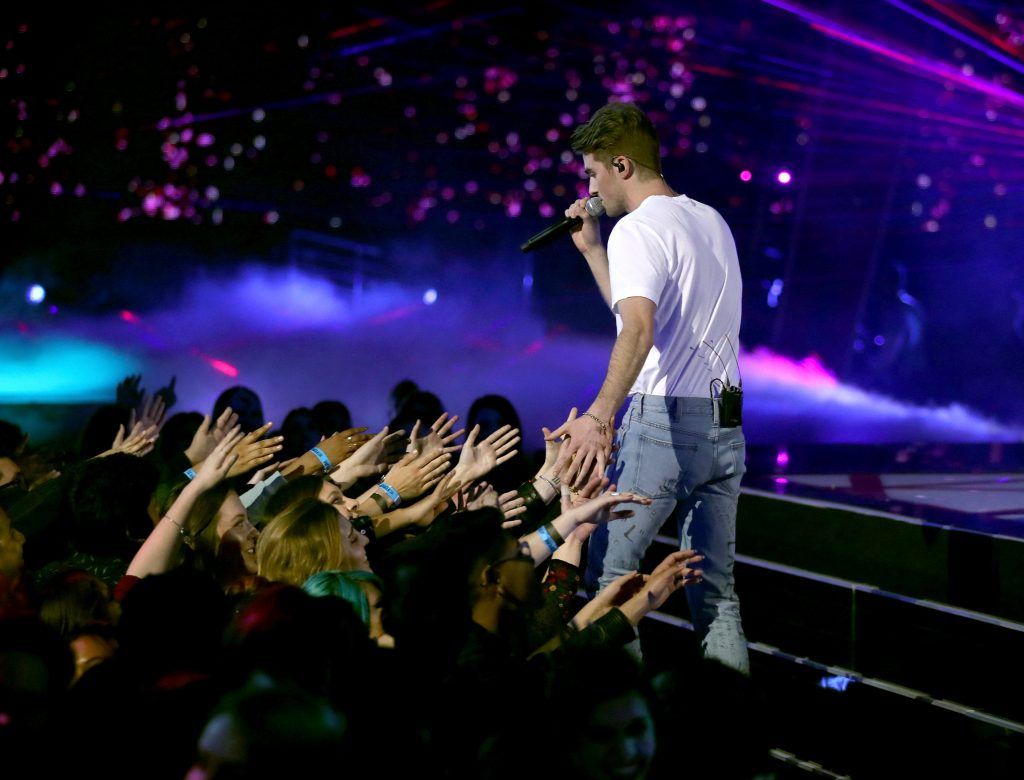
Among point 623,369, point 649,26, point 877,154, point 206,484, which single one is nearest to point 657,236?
point 623,369

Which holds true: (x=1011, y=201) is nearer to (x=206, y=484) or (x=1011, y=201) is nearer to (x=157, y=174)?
(x=157, y=174)

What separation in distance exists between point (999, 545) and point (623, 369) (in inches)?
62.5

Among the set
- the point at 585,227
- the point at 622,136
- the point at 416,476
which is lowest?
the point at 416,476

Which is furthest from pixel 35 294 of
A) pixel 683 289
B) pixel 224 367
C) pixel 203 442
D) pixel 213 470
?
pixel 683 289

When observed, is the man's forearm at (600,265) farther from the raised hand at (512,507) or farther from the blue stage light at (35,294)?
the blue stage light at (35,294)

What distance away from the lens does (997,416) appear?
8008mm

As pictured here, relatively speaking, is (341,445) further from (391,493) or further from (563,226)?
(563,226)

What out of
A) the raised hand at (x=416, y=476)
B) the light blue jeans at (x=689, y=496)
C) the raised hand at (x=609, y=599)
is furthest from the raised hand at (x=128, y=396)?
the raised hand at (x=609, y=599)

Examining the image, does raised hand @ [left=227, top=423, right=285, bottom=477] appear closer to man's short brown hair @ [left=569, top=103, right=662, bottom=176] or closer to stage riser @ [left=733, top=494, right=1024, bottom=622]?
man's short brown hair @ [left=569, top=103, right=662, bottom=176]

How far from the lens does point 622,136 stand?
250 cm

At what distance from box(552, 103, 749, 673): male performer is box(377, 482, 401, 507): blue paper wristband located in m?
0.67

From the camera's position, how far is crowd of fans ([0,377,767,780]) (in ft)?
3.66

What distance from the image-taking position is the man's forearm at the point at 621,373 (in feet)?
7.29

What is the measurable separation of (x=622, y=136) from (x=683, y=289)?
401mm
